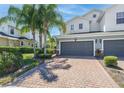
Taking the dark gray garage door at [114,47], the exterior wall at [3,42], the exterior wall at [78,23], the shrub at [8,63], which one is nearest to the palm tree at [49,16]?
the shrub at [8,63]

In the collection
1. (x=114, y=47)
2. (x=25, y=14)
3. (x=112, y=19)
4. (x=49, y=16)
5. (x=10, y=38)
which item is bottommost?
(x=114, y=47)

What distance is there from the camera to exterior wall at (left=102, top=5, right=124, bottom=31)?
2049cm

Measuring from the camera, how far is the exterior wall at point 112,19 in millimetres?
20492

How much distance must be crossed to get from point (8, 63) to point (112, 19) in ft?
47.9

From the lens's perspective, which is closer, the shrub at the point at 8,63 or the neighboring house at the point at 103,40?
the shrub at the point at 8,63

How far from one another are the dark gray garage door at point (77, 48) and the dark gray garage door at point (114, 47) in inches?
77.0

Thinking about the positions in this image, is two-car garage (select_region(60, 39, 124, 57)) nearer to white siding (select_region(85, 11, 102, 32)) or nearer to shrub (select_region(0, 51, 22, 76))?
white siding (select_region(85, 11, 102, 32))

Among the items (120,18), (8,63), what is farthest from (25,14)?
(120,18)

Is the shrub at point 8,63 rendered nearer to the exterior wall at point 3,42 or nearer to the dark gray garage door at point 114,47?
the dark gray garage door at point 114,47

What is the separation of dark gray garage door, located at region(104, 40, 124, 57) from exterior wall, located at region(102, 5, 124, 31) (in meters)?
2.18

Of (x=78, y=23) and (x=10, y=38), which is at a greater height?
(x=78, y=23)

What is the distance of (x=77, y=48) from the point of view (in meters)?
21.8

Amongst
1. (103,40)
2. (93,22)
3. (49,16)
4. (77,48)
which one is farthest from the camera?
(93,22)

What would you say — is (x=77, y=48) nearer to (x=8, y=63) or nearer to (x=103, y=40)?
(x=103, y=40)
